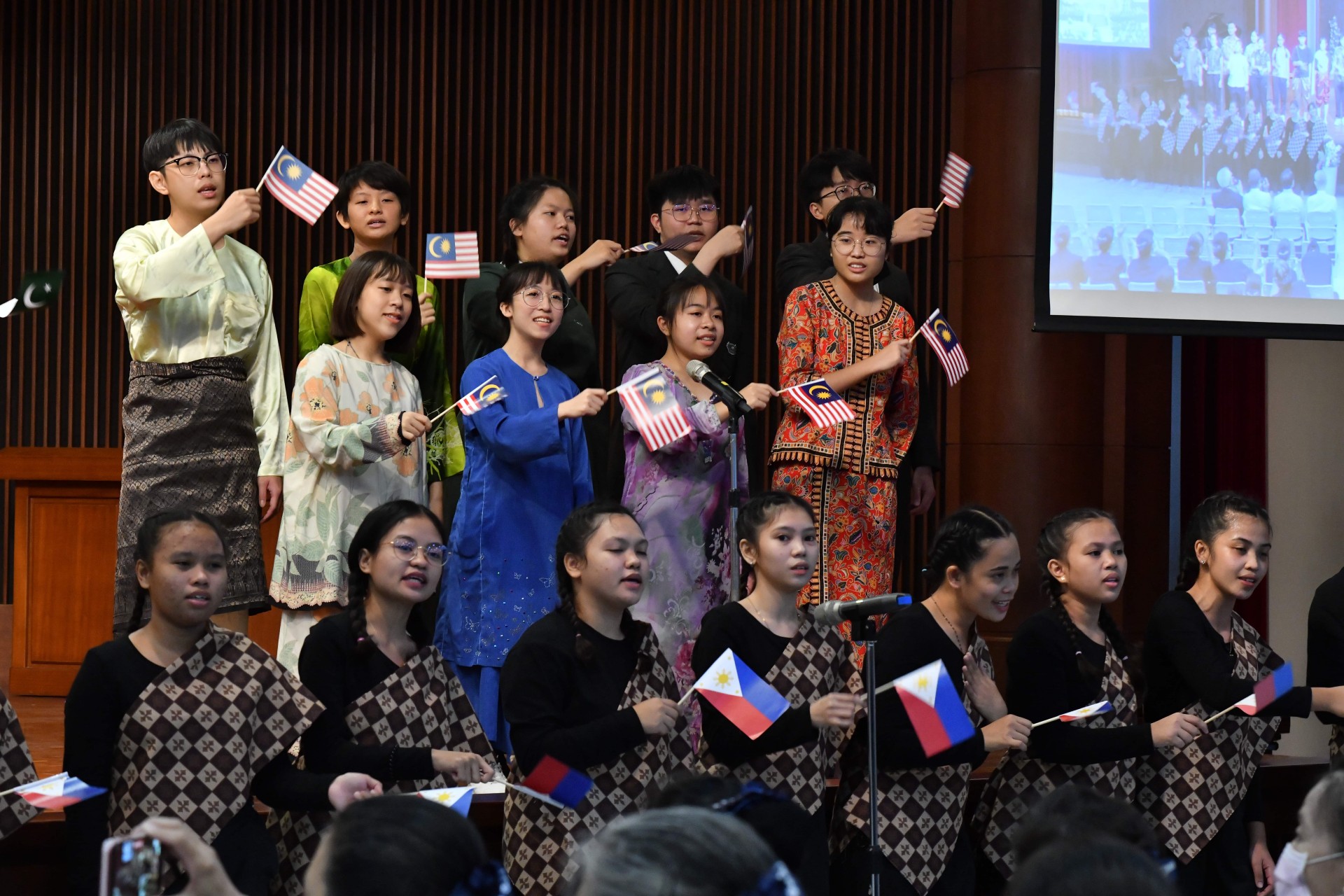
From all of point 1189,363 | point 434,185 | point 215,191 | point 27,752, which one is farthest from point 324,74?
point 27,752

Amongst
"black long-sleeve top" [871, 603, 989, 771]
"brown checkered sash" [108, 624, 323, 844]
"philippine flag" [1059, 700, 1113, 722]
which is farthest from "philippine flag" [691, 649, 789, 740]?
"brown checkered sash" [108, 624, 323, 844]

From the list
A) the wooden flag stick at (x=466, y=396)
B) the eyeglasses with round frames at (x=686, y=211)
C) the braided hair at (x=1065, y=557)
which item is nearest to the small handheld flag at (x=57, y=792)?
the wooden flag stick at (x=466, y=396)

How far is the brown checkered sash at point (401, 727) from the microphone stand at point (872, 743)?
0.70 metres

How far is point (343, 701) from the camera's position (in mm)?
2830

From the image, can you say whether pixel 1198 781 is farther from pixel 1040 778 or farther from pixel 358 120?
pixel 358 120

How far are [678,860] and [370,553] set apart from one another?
1.77 metres

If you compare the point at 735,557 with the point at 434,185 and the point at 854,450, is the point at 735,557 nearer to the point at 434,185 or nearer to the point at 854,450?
the point at 854,450

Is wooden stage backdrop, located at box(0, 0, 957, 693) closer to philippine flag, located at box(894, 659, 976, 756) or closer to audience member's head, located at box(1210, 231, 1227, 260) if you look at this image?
audience member's head, located at box(1210, 231, 1227, 260)

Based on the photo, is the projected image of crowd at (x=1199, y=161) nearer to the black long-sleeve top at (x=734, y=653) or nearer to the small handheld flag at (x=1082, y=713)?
the small handheld flag at (x=1082, y=713)

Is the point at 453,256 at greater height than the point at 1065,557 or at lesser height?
greater

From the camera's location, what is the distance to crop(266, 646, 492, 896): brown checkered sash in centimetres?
280

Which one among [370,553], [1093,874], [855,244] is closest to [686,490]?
[855,244]

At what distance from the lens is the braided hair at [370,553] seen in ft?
9.45

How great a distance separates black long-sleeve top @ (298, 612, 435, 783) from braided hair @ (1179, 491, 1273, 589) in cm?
172
